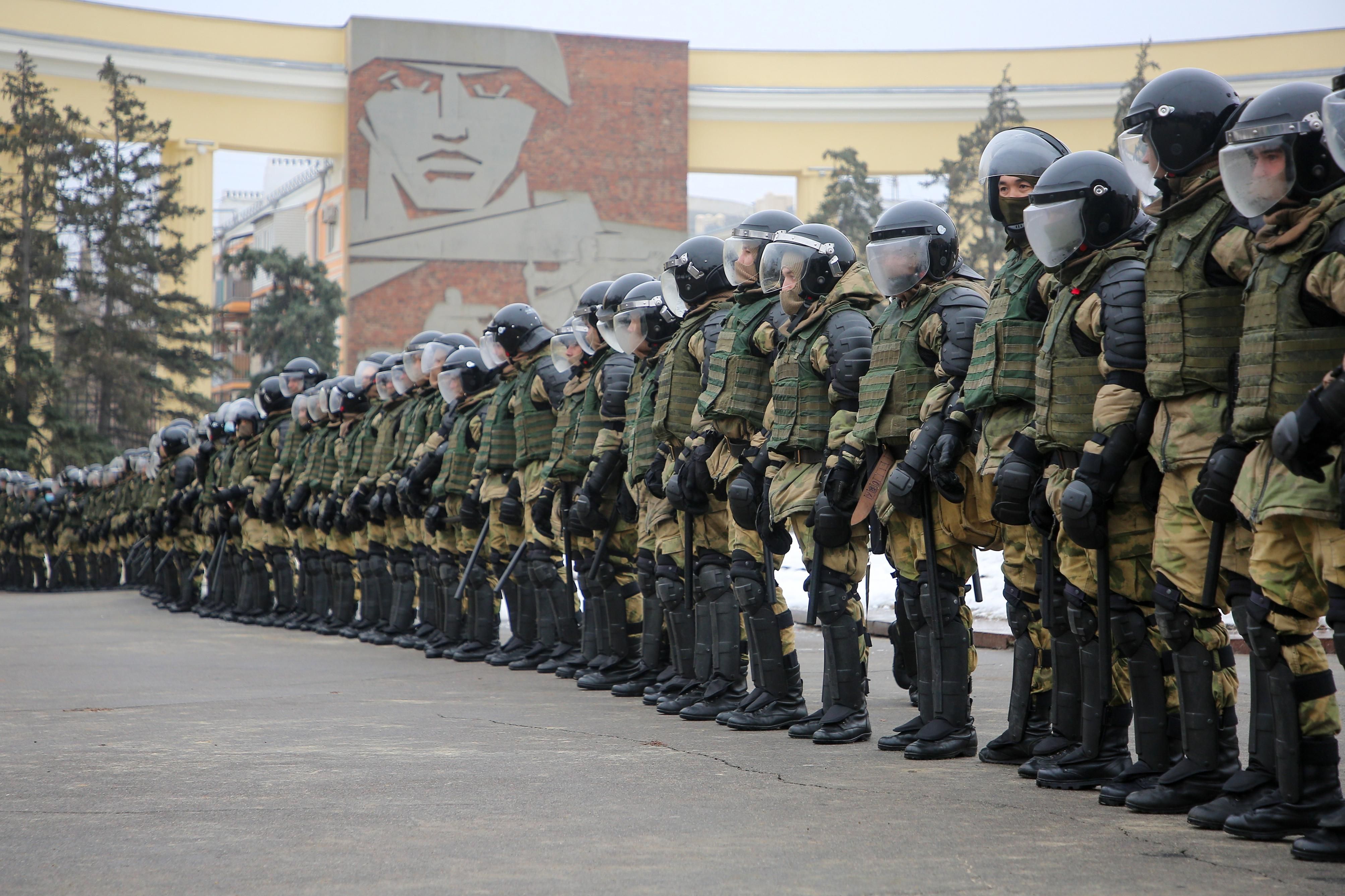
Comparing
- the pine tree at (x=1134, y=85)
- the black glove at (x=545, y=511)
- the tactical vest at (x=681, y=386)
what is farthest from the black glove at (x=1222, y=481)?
the pine tree at (x=1134, y=85)

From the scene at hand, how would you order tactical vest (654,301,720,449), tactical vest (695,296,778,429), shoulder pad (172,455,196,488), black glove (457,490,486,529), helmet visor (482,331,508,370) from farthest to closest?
shoulder pad (172,455,196,488) → black glove (457,490,486,529) → helmet visor (482,331,508,370) → tactical vest (654,301,720,449) → tactical vest (695,296,778,429)

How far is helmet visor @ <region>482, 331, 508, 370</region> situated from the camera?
432 inches

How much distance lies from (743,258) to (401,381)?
6268 mm

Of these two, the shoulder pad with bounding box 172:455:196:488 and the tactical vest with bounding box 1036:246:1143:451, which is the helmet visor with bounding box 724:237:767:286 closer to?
the tactical vest with bounding box 1036:246:1143:451

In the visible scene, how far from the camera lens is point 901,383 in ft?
21.0

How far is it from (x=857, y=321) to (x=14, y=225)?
3573 cm

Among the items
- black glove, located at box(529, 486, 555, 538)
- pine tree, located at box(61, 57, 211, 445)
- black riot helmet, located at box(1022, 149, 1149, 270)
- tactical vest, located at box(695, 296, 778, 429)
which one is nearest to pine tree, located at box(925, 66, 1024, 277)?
pine tree, located at box(61, 57, 211, 445)

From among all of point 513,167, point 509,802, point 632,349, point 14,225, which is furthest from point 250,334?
point 509,802

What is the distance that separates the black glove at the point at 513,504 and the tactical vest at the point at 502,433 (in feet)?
0.77

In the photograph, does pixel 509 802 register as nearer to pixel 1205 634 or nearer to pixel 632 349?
pixel 1205 634

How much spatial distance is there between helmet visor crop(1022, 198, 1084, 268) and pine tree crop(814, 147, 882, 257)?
111 feet

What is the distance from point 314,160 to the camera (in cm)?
5388

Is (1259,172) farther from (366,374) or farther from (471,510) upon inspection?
(366,374)

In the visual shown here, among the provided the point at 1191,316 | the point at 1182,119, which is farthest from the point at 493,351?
the point at 1191,316
